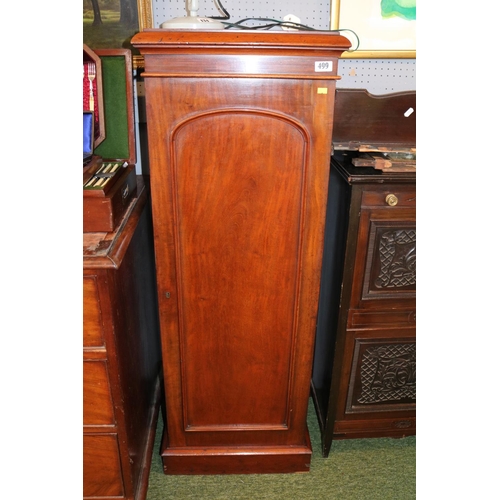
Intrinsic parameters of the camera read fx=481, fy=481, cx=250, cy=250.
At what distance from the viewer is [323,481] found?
1816 millimetres

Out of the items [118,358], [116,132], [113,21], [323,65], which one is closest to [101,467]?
[118,358]

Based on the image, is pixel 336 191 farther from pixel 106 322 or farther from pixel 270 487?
pixel 270 487

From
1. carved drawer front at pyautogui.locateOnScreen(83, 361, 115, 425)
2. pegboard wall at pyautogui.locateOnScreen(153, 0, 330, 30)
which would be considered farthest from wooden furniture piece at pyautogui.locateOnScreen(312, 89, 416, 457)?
carved drawer front at pyautogui.locateOnScreen(83, 361, 115, 425)

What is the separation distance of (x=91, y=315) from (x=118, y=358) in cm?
17

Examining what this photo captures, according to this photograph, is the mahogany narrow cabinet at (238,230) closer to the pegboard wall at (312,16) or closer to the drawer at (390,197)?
the drawer at (390,197)

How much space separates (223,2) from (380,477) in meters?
1.89

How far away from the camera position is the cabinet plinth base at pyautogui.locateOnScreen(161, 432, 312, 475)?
179 centimetres

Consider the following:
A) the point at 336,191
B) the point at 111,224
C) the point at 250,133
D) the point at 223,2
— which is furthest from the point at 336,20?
the point at 111,224

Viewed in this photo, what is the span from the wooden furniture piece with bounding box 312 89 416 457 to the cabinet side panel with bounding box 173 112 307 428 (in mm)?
212

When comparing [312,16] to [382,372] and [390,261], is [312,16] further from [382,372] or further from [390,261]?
[382,372]

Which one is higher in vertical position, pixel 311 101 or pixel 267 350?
pixel 311 101

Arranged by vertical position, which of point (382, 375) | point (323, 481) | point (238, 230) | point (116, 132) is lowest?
point (323, 481)

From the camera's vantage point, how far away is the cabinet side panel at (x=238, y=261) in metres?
1.35

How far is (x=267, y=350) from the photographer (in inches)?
A: 64.6
